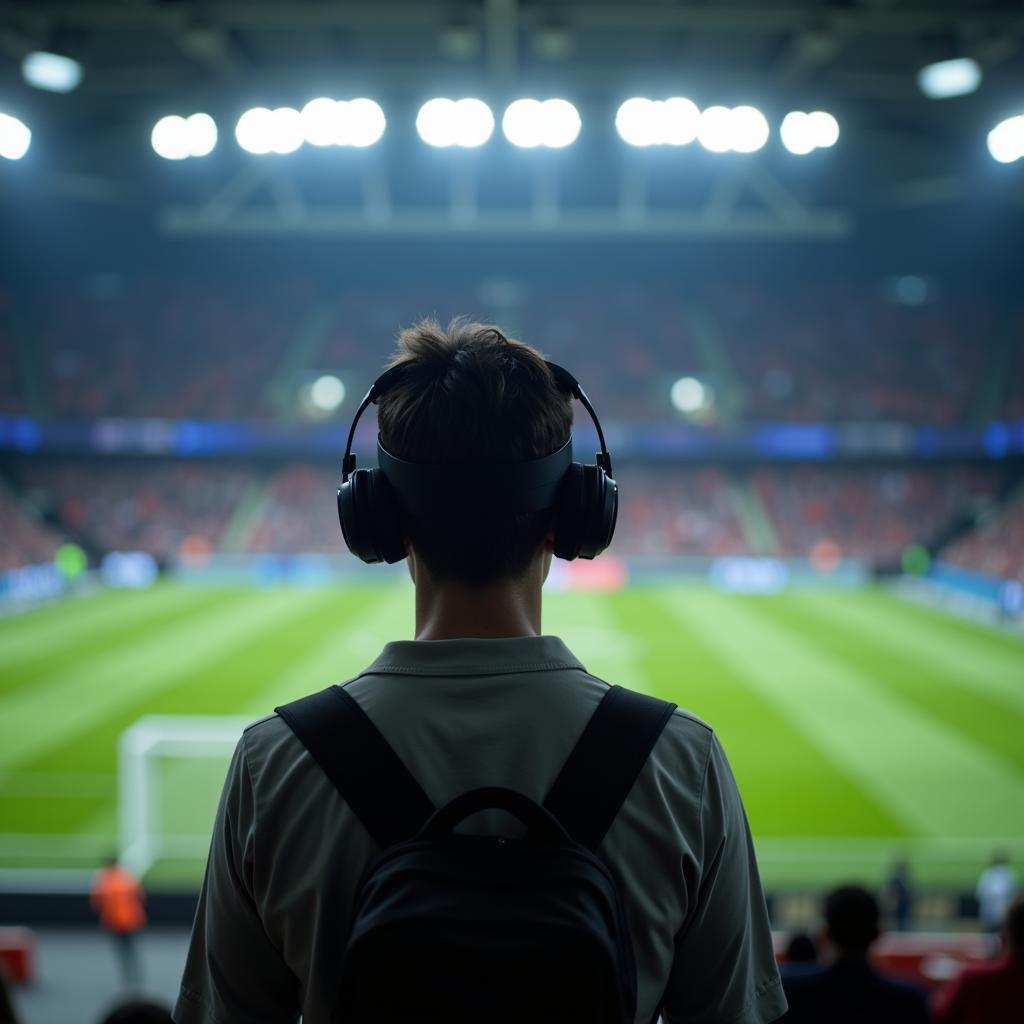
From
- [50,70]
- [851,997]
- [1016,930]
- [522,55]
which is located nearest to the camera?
[851,997]

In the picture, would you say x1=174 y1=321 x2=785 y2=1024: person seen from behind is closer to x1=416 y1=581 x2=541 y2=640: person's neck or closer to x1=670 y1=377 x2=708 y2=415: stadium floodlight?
x1=416 y1=581 x2=541 y2=640: person's neck

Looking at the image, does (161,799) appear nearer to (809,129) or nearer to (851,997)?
(851,997)

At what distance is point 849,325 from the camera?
39656 mm

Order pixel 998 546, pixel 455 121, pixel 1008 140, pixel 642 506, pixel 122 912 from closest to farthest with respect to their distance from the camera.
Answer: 1. pixel 122 912
2. pixel 1008 140
3. pixel 455 121
4. pixel 998 546
5. pixel 642 506

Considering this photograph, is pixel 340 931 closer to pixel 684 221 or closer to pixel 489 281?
pixel 684 221

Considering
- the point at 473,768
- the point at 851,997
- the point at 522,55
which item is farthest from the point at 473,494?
the point at 522,55

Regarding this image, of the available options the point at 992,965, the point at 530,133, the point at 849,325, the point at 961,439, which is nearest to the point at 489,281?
the point at 849,325

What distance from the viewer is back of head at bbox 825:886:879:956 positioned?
3.79m

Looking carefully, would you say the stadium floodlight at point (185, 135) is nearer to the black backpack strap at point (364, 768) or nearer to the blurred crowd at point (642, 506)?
the black backpack strap at point (364, 768)

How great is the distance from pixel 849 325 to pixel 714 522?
1128 centimetres

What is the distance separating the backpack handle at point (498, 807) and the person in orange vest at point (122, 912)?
7.86 metres

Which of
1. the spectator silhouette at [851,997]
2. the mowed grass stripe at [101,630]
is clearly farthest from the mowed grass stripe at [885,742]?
the mowed grass stripe at [101,630]

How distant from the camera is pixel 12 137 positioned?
12.4 meters

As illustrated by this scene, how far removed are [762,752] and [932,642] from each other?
31.2 ft
